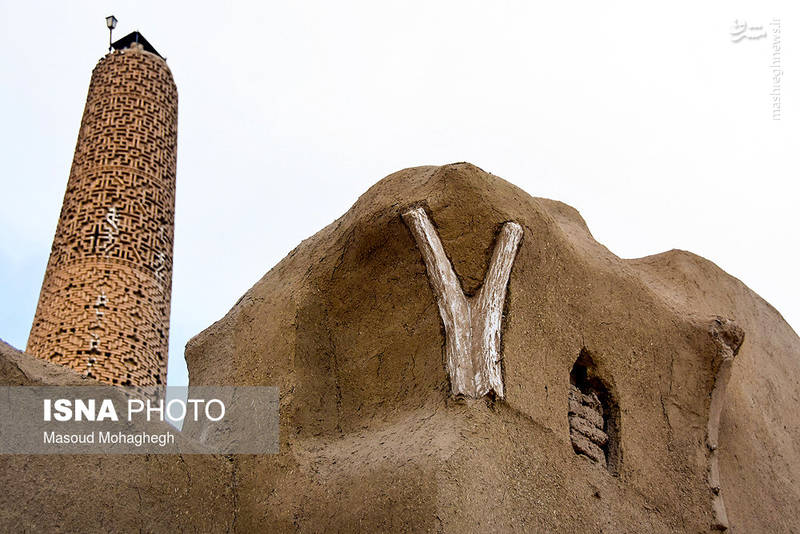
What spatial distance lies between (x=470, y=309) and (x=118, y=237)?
4845 millimetres

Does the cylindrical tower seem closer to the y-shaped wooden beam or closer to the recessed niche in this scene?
the y-shaped wooden beam

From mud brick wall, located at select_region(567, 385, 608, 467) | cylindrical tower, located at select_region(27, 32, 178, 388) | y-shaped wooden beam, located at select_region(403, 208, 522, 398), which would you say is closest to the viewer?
y-shaped wooden beam, located at select_region(403, 208, 522, 398)

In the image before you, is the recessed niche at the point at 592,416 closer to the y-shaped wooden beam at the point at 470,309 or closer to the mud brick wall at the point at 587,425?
the mud brick wall at the point at 587,425

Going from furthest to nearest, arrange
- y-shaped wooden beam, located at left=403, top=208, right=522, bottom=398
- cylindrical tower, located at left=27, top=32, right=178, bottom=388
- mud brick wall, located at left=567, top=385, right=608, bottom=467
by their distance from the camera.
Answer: cylindrical tower, located at left=27, top=32, right=178, bottom=388 < mud brick wall, located at left=567, top=385, right=608, bottom=467 < y-shaped wooden beam, located at left=403, top=208, right=522, bottom=398

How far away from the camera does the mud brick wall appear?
716cm

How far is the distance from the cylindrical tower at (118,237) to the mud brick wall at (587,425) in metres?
4.52

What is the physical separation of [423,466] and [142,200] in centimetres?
581

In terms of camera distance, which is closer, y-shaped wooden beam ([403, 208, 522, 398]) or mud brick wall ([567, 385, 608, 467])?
y-shaped wooden beam ([403, 208, 522, 398])

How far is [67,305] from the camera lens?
9500 millimetres

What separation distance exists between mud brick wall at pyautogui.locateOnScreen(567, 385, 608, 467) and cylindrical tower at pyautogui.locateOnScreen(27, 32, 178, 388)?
14.8 feet

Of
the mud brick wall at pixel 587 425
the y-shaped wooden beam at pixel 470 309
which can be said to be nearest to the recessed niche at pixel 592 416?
the mud brick wall at pixel 587 425

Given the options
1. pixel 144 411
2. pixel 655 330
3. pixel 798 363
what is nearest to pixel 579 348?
pixel 655 330

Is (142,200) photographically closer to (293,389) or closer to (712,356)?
(293,389)

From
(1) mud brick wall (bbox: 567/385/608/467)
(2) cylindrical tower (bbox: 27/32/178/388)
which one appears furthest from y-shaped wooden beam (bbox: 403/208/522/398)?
(2) cylindrical tower (bbox: 27/32/178/388)
